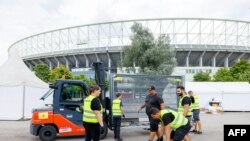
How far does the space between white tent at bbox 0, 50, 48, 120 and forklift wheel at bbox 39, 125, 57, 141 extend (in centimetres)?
900

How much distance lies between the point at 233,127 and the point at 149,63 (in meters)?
33.2

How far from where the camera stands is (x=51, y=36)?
3669 inches

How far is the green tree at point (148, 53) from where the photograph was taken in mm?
37938

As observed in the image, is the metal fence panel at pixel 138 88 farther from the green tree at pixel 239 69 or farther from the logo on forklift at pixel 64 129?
the green tree at pixel 239 69

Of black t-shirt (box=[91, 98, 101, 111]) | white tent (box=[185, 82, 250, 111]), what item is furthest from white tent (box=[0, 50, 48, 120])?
white tent (box=[185, 82, 250, 111])

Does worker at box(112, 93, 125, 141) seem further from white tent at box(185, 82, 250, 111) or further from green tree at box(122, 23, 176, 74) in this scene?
green tree at box(122, 23, 176, 74)

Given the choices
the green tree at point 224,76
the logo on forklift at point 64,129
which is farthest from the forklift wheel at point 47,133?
the green tree at point 224,76

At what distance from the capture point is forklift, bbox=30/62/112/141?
11086mm

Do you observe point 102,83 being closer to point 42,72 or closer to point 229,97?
point 229,97

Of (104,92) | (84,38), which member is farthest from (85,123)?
(84,38)

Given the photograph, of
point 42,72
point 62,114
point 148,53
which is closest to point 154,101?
point 62,114

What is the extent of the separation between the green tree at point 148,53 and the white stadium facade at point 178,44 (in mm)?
32048

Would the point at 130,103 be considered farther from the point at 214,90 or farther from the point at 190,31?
the point at 190,31

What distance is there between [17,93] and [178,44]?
5809cm
